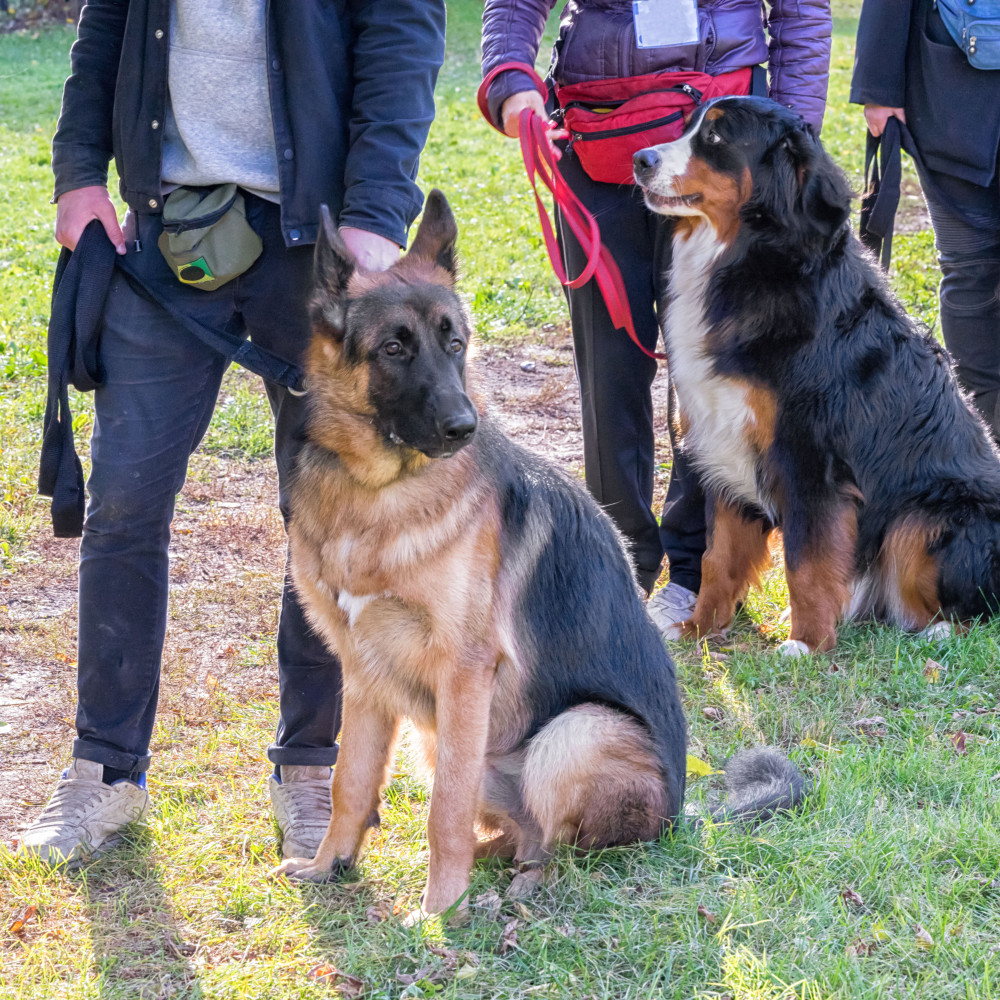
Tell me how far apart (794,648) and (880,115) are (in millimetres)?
2382

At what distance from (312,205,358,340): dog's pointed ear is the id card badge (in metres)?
1.80

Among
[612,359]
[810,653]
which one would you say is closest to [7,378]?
Answer: [612,359]

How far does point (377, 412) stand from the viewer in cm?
273

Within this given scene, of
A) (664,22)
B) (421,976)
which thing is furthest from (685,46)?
(421,976)

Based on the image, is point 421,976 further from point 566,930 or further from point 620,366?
point 620,366

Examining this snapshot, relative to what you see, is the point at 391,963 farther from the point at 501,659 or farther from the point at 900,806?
the point at 900,806

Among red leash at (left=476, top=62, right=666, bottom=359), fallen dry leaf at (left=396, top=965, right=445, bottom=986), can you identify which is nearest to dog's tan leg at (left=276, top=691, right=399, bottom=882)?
fallen dry leaf at (left=396, top=965, right=445, bottom=986)

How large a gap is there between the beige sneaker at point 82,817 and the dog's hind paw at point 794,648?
7.73ft

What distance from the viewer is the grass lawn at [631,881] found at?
2.49 m

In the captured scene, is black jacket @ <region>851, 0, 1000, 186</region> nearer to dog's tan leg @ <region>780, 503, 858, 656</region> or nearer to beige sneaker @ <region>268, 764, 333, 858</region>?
dog's tan leg @ <region>780, 503, 858, 656</region>

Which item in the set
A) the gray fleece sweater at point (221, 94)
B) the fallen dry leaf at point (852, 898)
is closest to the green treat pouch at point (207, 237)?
the gray fleece sweater at point (221, 94)

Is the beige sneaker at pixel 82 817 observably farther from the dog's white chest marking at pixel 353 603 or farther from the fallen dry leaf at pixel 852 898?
the fallen dry leaf at pixel 852 898

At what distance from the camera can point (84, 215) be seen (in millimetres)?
2992

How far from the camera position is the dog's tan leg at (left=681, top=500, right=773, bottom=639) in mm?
4508
